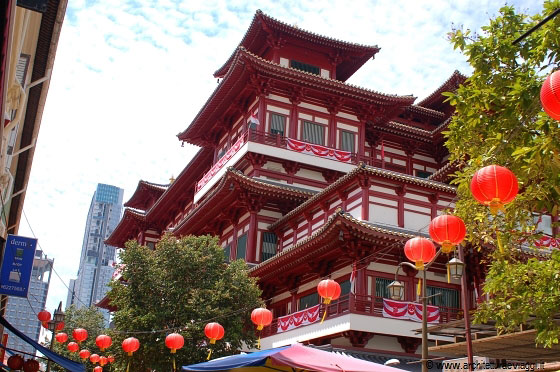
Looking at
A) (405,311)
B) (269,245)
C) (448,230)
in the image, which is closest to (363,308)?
(405,311)

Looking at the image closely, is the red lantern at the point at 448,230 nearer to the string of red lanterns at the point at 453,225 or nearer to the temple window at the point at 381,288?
the string of red lanterns at the point at 453,225

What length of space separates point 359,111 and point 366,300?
1364 centimetres

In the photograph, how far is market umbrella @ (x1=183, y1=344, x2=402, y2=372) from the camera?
30.5 feet

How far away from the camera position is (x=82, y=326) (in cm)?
3869

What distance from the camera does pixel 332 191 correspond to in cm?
2528

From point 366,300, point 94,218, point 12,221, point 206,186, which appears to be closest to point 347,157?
point 206,186

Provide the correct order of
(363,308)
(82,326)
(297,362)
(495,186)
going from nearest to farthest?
(495,186), (297,362), (363,308), (82,326)

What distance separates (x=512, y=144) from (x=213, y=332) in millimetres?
11536

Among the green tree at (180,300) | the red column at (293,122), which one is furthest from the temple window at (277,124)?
the green tree at (180,300)

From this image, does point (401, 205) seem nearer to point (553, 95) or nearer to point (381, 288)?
point (381, 288)

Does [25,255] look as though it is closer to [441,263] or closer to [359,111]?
[441,263]

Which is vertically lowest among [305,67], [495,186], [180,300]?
[495,186]

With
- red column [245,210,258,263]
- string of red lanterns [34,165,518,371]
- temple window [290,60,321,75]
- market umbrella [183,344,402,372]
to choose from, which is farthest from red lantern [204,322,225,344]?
temple window [290,60,321,75]

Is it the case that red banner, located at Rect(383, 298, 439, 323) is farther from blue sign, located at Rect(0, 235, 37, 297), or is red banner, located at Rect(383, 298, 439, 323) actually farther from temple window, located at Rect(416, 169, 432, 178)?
temple window, located at Rect(416, 169, 432, 178)
